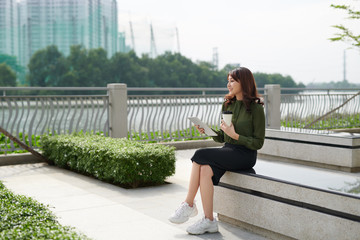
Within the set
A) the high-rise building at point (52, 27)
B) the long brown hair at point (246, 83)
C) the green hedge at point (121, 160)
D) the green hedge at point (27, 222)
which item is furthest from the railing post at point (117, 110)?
the high-rise building at point (52, 27)

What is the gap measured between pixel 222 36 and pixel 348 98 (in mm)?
94256

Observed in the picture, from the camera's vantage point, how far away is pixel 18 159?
8633mm

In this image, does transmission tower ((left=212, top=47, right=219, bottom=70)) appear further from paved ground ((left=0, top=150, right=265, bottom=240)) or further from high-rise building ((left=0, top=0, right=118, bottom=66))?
paved ground ((left=0, top=150, right=265, bottom=240))

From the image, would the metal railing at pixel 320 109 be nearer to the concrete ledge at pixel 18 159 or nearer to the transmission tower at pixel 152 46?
the concrete ledge at pixel 18 159

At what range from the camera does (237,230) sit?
4516 mm

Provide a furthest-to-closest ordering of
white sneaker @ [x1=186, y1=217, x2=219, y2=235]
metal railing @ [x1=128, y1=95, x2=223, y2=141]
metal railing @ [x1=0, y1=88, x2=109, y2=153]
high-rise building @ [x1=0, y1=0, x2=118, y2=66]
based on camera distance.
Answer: high-rise building @ [x1=0, y1=0, x2=118, y2=66]
metal railing @ [x1=128, y1=95, x2=223, y2=141]
metal railing @ [x1=0, y1=88, x2=109, y2=153]
white sneaker @ [x1=186, y1=217, x2=219, y2=235]

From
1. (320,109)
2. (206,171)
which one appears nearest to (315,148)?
(206,171)

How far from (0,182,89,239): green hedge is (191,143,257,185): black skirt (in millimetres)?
1515

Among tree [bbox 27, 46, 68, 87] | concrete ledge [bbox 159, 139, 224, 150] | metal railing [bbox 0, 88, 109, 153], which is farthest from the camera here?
tree [bbox 27, 46, 68, 87]

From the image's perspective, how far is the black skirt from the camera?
4.43 metres

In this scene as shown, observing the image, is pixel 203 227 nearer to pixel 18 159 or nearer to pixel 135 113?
pixel 18 159

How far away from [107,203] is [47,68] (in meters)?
69.5

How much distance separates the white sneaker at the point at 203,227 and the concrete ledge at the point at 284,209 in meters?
0.30

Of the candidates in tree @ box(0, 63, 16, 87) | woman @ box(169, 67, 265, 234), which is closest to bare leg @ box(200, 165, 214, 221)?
woman @ box(169, 67, 265, 234)
